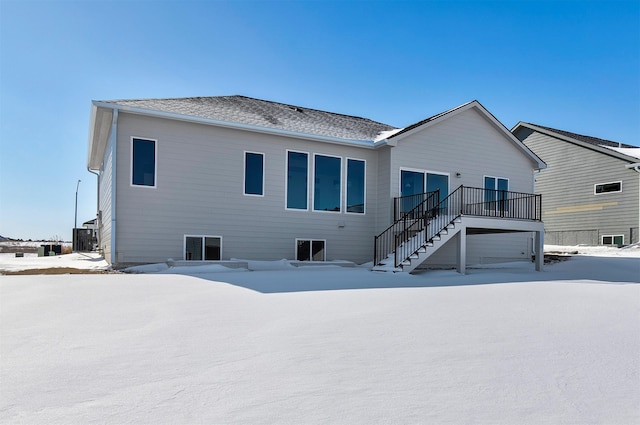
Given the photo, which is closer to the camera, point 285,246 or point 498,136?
point 285,246

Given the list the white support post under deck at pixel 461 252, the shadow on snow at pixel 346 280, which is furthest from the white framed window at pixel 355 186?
the white support post under deck at pixel 461 252

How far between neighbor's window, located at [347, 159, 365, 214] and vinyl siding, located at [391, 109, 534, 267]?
0.92m

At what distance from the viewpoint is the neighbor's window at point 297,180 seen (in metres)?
12.3

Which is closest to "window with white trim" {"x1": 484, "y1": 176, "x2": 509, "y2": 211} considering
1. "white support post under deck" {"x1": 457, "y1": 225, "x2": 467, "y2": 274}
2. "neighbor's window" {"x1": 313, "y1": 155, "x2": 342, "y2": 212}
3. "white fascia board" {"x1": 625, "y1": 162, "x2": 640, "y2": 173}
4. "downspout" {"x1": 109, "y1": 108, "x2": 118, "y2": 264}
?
"white support post under deck" {"x1": 457, "y1": 225, "x2": 467, "y2": 274}

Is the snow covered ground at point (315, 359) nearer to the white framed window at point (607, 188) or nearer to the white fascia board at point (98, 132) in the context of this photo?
the white fascia board at point (98, 132)

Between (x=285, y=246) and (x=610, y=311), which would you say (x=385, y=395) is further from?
(x=285, y=246)

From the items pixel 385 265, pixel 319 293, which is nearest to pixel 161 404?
pixel 319 293

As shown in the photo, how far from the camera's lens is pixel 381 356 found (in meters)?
3.30

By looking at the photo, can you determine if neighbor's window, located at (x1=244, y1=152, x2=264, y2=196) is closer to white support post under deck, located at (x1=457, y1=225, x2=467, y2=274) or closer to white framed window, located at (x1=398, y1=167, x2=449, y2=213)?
white framed window, located at (x1=398, y1=167, x2=449, y2=213)

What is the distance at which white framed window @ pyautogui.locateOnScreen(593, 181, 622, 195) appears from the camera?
20.1 meters

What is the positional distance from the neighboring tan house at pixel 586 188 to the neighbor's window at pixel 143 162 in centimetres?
1924

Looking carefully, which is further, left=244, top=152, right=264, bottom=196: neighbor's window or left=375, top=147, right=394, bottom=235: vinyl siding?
left=375, top=147, right=394, bottom=235: vinyl siding

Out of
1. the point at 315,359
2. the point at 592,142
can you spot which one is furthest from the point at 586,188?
the point at 315,359

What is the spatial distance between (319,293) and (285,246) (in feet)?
19.1
